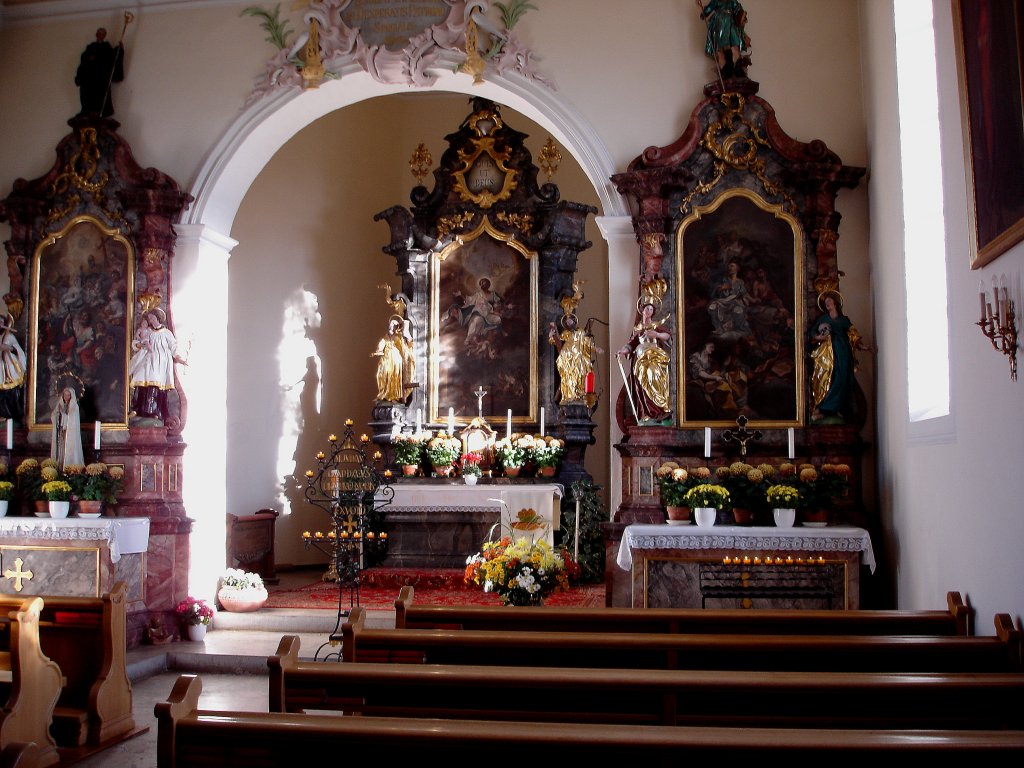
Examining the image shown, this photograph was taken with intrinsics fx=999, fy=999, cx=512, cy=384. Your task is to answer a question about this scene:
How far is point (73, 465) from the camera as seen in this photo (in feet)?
31.5

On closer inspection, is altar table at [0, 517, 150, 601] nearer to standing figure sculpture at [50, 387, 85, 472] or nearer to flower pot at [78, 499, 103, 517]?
flower pot at [78, 499, 103, 517]

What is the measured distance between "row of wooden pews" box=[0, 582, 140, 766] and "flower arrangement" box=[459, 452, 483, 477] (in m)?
6.07

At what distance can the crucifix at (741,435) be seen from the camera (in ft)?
28.4

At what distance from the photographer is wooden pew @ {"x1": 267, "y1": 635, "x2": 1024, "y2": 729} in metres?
3.95

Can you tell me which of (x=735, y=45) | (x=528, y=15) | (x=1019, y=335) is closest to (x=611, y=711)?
(x=1019, y=335)

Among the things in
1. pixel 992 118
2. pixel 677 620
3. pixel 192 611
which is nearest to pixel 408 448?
pixel 192 611

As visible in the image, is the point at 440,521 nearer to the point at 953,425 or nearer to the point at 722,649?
the point at 953,425

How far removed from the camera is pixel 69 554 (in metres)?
9.17

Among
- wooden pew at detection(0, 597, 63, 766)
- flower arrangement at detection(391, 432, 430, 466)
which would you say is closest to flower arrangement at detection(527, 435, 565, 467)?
flower arrangement at detection(391, 432, 430, 466)

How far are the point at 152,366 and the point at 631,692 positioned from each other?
22.9ft

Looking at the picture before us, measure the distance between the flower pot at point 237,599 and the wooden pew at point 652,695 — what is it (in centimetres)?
605

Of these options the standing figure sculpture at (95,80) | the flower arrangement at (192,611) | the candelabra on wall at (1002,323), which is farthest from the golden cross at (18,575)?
the candelabra on wall at (1002,323)

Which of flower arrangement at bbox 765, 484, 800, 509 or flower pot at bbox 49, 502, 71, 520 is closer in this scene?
flower arrangement at bbox 765, 484, 800, 509

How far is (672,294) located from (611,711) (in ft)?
17.0
